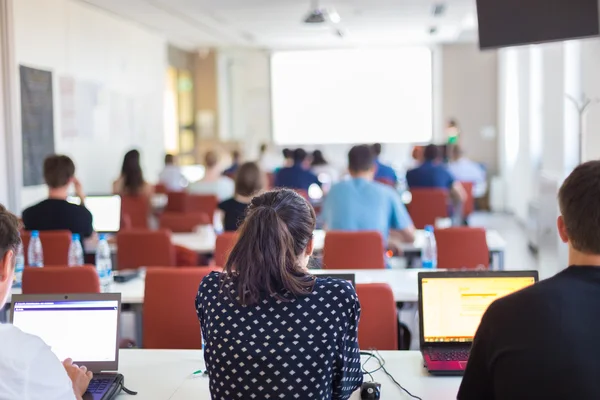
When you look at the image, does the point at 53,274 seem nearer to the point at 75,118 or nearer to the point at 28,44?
the point at 28,44

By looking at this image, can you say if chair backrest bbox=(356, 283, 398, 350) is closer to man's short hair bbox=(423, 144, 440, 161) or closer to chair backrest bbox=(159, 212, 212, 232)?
chair backrest bbox=(159, 212, 212, 232)

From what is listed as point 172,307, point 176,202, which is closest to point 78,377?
point 172,307

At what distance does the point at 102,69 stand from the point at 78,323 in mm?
7692

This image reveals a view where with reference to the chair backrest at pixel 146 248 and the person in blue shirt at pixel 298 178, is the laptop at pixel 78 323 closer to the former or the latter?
the chair backrest at pixel 146 248

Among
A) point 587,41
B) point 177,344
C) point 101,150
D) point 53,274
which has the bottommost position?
point 177,344

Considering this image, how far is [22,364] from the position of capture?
6.00 feet

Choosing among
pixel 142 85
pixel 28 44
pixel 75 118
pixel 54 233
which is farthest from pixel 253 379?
pixel 142 85

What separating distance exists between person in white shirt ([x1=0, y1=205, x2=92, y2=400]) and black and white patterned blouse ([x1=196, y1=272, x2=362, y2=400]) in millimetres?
455

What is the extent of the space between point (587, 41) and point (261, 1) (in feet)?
14.2

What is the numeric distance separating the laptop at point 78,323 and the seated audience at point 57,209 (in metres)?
2.48

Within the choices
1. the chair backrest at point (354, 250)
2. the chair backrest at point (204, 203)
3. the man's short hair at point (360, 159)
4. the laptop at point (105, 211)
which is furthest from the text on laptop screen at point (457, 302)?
the chair backrest at point (204, 203)

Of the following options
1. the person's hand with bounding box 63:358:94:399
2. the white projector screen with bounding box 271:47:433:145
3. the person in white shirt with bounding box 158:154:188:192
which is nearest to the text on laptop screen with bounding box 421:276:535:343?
the person's hand with bounding box 63:358:94:399

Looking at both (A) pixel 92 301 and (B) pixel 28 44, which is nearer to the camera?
(A) pixel 92 301

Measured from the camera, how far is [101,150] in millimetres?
9859
